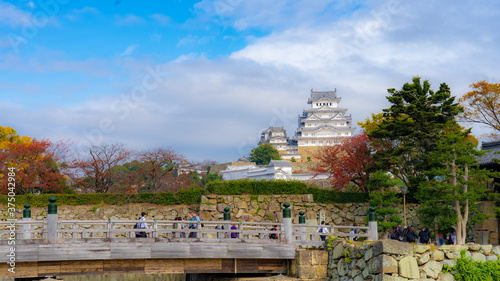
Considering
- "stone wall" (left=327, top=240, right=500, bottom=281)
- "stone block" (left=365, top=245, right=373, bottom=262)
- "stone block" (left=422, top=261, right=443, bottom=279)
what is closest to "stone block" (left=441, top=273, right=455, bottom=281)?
"stone wall" (left=327, top=240, right=500, bottom=281)

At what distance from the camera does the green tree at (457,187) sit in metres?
23.3

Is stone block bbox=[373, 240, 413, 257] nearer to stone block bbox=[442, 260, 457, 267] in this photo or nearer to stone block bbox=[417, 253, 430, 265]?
stone block bbox=[417, 253, 430, 265]

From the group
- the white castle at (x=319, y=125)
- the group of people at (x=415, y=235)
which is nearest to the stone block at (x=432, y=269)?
the group of people at (x=415, y=235)

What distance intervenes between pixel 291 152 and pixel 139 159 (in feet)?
239

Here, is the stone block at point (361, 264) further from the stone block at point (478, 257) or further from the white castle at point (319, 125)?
the white castle at point (319, 125)

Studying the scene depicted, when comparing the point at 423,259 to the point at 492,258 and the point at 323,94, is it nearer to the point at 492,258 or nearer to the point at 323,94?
the point at 492,258

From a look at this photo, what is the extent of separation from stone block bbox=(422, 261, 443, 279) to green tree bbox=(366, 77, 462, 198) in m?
14.2

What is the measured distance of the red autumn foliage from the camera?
32.7m

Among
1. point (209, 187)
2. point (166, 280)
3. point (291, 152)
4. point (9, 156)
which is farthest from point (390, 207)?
point (291, 152)

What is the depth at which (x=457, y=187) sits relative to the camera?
23.2 metres

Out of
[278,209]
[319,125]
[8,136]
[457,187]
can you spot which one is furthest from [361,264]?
[319,125]

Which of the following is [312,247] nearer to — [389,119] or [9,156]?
[389,119]

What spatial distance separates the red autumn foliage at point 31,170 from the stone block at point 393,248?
2406cm

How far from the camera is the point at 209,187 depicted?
99.6 feet
